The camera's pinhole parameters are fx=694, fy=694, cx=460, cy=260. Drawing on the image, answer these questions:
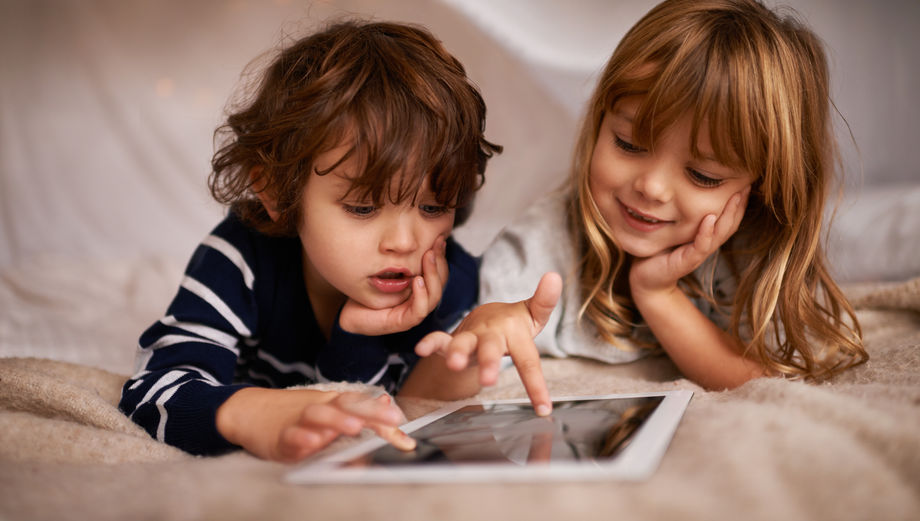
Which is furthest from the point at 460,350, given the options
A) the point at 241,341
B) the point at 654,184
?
the point at 241,341

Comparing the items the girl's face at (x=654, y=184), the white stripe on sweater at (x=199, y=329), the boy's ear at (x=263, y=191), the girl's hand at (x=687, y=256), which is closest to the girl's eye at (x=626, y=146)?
the girl's face at (x=654, y=184)

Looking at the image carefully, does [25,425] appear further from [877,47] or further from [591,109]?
[877,47]

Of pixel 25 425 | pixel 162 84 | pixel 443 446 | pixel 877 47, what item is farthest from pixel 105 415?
pixel 877 47

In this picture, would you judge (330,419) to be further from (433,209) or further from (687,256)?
(687,256)

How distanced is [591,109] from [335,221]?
41 cm

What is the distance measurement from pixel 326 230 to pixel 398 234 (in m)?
0.09

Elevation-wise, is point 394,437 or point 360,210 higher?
point 360,210

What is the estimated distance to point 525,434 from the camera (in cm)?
56

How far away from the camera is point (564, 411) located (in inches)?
25.5

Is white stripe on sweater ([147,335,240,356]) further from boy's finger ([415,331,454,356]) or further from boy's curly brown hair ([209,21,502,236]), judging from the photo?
boy's finger ([415,331,454,356])

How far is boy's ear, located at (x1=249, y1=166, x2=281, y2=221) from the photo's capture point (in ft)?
2.92

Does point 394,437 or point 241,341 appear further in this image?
point 241,341

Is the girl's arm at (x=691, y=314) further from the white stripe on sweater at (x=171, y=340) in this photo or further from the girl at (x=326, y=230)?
the white stripe on sweater at (x=171, y=340)

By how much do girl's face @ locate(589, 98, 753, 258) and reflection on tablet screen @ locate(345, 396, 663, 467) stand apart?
0.97ft
